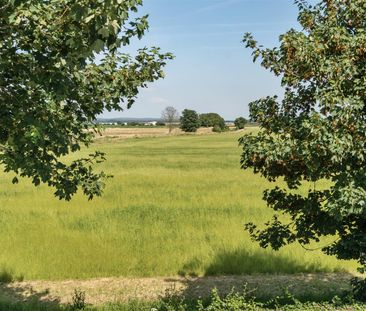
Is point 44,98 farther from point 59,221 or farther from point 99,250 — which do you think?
point 59,221

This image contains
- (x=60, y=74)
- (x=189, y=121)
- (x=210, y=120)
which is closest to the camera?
(x=60, y=74)

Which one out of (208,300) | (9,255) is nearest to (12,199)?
(9,255)

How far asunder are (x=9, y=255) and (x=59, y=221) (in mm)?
4574

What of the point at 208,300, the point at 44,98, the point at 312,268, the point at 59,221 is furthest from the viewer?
the point at 59,221

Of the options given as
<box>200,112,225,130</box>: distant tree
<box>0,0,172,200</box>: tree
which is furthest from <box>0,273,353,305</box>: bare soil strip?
<box>200,112,225,130</box>: distant tree

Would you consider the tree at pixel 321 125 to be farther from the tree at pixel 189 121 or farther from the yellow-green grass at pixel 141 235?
the tree at pixel 189 121

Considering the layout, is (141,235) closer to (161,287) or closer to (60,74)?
(161,287)

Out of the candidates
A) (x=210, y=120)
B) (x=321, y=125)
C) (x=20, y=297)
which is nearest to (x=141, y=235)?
(x=20, y=297)

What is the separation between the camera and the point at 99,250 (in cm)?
1370

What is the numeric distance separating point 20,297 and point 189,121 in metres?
142

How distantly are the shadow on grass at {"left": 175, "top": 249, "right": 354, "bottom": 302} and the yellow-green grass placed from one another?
4 cm

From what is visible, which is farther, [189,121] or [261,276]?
[189,121]

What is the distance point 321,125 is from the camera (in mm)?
6125

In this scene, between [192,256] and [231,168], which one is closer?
[192,256]
